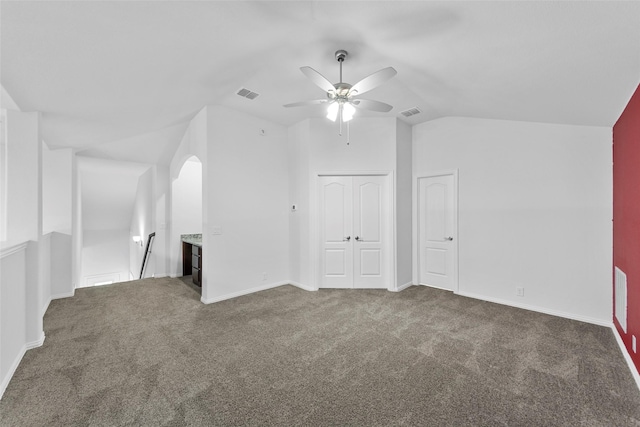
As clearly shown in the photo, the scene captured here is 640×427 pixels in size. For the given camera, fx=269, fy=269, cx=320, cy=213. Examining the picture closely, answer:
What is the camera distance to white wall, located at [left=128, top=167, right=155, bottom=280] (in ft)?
19.6


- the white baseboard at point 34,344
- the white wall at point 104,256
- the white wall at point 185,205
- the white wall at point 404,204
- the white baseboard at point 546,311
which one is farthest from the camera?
the white wall at point 104,256

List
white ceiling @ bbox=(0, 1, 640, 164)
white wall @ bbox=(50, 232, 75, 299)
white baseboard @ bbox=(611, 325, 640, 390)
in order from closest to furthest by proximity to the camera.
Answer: white ceiling @ bbox=(0, 1, 640, 164) → white baseboard @ bbox=(611, 325, 640, 390) → white wall @ bbox=(50, 232, 75, 299)

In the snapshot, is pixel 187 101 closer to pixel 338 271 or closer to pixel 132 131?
pixel 132 131

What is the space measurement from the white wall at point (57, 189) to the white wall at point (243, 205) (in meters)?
2.26

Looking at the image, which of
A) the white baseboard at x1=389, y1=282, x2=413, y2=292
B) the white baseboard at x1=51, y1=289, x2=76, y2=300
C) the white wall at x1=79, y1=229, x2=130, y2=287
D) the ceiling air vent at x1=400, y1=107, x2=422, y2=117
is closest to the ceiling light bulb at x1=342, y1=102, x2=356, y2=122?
the ceiling air vent at x1=400, y1=107, x2=422, y2=117

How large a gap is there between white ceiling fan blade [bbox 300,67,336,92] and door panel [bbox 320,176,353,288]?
236 centimetres

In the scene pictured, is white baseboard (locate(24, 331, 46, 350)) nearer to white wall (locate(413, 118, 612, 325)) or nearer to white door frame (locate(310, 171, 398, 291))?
white door frame (locate(310, 171, 398, 291))

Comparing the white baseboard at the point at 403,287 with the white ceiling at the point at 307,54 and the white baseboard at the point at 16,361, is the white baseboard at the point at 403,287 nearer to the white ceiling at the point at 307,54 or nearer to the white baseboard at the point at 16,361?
the white ceiling at the point at 307,54

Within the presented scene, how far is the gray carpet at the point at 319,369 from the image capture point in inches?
72.4

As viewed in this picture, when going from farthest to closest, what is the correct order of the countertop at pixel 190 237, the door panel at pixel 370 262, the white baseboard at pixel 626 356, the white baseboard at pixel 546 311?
the countertop at pixel 190 237 < the door panel at pixel 370 262 < the white baseboard at pixel 546 311 < the white baseboard at pixel 626 356

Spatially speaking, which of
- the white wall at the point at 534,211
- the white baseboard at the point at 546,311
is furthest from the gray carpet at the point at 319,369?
the white wall at the point at 534,211

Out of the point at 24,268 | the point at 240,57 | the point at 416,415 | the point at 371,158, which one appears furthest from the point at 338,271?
the point at 24,268

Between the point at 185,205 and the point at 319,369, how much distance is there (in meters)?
4.56

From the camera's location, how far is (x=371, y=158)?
4.70 m
